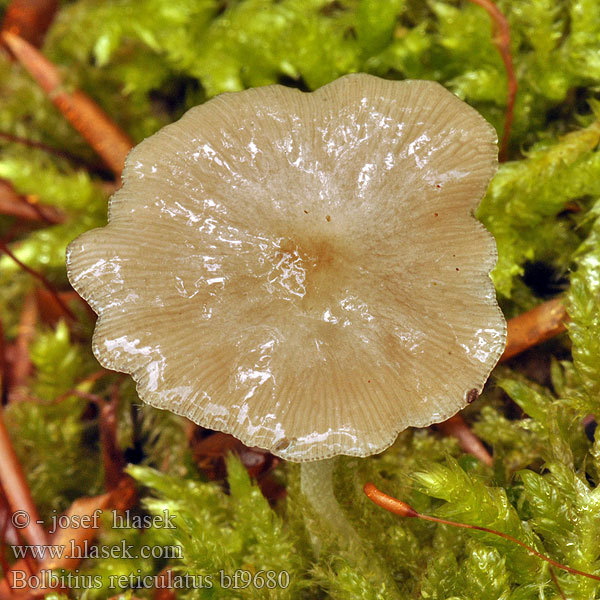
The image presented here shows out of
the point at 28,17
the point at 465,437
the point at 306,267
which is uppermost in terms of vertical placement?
the point at 28,17

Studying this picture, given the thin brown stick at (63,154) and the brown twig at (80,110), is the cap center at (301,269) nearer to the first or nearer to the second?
the brown twig at (80,110)

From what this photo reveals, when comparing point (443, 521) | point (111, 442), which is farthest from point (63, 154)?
point (443, 521)

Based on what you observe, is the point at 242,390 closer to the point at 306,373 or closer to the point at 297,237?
the point at 306,373

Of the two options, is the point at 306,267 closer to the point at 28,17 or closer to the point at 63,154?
the point at 63,154

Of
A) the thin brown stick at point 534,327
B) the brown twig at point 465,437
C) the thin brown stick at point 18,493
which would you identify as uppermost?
the thin brown stick at point 18,493

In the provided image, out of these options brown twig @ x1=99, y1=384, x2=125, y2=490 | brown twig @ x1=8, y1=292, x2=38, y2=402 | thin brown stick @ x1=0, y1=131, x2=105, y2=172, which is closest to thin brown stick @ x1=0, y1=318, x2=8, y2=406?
brown twig @ x1=8, y1=292, x2=38, y2=402

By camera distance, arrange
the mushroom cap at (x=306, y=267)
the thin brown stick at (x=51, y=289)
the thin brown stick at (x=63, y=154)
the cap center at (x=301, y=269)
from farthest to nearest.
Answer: the thin brown stick at (x=63, y=154), the thin brown stick at (x=51, y=289), the cap center at (x=301, y=269), the mushroom cap at (x=306, y=267)

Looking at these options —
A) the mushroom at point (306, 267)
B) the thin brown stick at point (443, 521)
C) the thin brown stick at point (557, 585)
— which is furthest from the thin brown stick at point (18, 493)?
the thin brown stick at point (557, 585)

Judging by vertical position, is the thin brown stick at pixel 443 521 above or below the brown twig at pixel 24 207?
below
